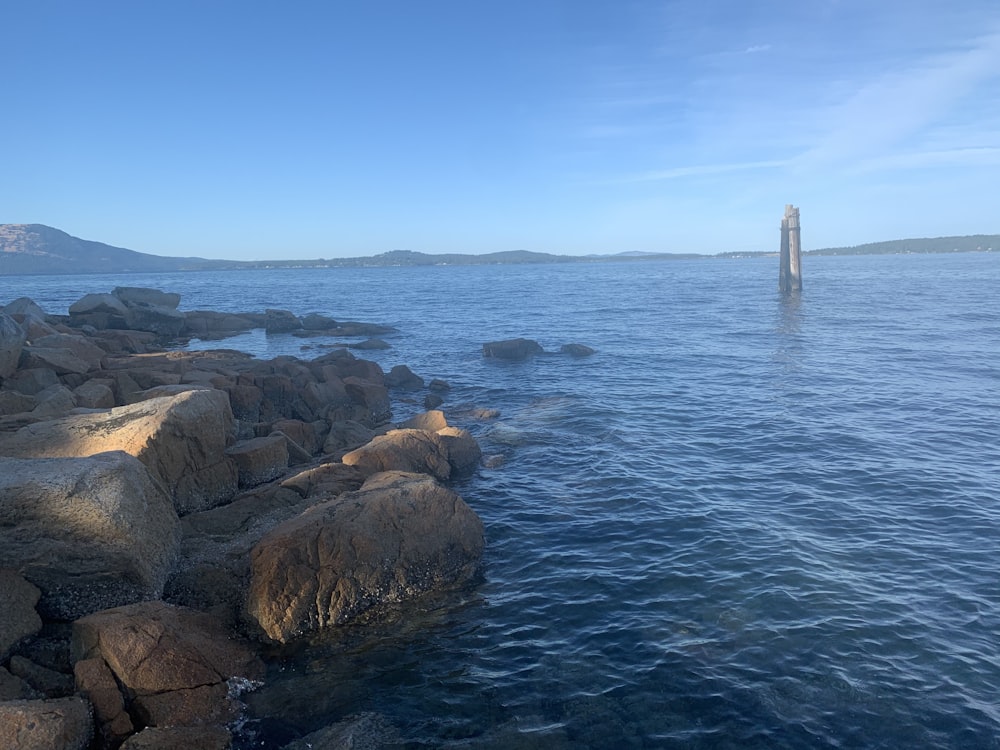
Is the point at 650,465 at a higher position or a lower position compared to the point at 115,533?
lower

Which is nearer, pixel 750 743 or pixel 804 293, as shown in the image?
pixel 750 743

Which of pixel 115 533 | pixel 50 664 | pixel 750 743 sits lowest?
pixel 750 743

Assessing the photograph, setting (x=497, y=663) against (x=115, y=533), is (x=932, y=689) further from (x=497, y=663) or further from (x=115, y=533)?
(x=115, y=533)

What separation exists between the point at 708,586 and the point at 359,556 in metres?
6.14

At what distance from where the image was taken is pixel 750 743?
297 inches

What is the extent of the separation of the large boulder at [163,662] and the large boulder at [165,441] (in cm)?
392

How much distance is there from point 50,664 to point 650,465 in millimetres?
13757

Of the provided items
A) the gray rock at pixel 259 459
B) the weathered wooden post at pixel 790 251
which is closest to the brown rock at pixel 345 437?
the gray rock at pixel 259 459

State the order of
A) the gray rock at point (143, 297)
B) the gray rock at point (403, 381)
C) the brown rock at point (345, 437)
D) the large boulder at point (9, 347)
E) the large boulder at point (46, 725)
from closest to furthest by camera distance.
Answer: the large boulder at point (46, 725) < the brown rock at point (345, 437) < the large boulder at point (9, 347) < the gray rock at point (403, 381) < the gray rock at point (143, 297)

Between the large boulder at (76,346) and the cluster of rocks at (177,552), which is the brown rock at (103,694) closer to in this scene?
the cluster of rocks at (177,552)

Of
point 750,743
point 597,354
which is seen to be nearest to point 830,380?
point 597,354

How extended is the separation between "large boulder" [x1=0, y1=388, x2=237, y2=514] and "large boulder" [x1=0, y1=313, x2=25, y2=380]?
283 inches

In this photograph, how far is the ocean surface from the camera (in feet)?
26.2

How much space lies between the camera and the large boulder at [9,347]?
17.7 meters
